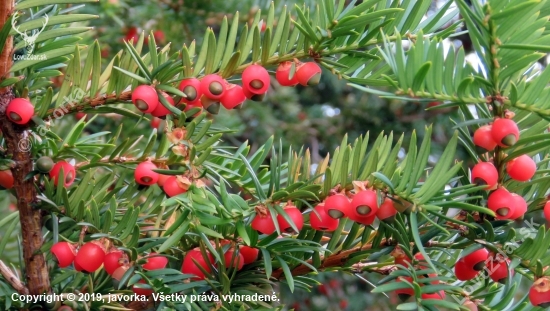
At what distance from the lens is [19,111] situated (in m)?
0.46

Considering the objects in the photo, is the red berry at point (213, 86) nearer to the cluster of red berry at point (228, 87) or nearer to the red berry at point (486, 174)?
the cluster of red berry at point (228, 87)

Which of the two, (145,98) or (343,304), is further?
(343,304)

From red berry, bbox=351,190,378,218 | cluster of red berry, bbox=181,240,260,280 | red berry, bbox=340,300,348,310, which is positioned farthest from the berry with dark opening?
red berry, bbox=340,300,348,310

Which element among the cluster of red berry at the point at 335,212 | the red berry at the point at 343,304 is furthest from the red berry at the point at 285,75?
the red berry at the point at 343,304

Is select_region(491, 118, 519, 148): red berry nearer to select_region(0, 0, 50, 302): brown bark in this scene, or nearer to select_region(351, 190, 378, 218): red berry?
select_region(351, 190, 378, 218): red berry

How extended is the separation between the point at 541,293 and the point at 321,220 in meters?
0.16

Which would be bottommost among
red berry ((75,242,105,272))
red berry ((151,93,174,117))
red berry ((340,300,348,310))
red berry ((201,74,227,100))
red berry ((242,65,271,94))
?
red berry ((340,300,348,310))

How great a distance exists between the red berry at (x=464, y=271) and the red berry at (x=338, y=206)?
0.10 meters

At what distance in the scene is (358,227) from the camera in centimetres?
49

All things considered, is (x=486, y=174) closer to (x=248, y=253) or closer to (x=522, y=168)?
(x=522, y=168)

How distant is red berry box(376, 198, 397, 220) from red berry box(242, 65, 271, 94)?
0.41 ft

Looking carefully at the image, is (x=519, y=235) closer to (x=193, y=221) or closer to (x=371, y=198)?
(x=371, y=198)

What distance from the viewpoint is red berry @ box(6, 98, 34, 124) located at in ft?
1.50

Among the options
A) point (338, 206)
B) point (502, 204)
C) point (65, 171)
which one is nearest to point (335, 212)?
point (338, 206)
